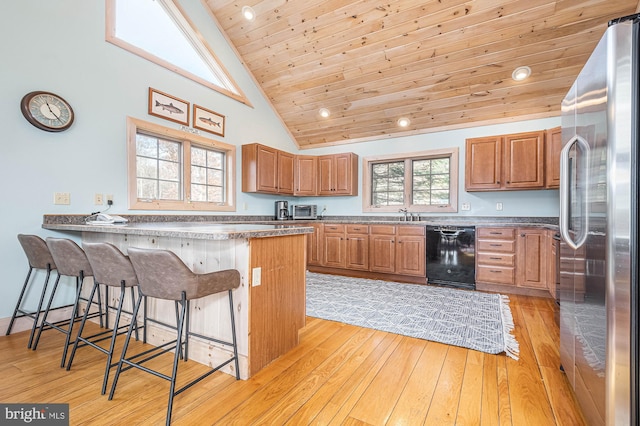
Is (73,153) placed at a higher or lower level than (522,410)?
higher

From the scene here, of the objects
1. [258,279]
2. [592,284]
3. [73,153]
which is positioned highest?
[73,153]

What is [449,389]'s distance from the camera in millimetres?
1671

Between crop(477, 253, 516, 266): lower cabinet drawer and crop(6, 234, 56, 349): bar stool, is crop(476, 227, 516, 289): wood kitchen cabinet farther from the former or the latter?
crop(6, 234, 56, 349): bar stool

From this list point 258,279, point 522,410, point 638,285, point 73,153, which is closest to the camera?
point 638,285

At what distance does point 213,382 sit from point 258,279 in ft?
2.13

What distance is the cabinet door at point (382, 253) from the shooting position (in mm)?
4395

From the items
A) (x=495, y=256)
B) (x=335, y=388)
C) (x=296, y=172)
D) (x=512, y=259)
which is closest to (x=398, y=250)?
(x=495, y=256)

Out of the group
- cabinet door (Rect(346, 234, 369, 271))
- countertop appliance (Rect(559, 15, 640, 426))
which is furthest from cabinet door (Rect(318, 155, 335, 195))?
countertop appliance (Rect(559, 15, 640, 426))

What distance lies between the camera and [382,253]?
4.47m

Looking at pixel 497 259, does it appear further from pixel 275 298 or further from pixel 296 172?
pixel 296 172

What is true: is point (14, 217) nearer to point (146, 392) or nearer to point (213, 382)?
point (146, 392)

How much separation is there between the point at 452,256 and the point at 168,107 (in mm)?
4174

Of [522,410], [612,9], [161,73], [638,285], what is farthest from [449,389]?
[161,73]

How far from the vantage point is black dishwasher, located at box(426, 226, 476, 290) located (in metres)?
3.90
